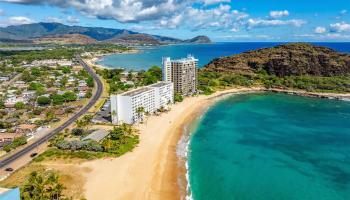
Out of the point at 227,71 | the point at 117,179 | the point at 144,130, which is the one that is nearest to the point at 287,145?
the point at 144,130

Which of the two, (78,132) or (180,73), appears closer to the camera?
(78,132)

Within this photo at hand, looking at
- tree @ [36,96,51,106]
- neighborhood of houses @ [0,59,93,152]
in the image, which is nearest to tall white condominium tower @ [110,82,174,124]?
neighborhood of houses @ [0,59,93,152]

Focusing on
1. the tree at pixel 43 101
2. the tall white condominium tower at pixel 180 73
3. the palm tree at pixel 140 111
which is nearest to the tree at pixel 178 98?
the tall white condominium tower at pixel 180 73

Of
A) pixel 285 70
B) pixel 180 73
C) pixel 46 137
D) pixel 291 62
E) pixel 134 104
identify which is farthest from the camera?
pixel 291 62

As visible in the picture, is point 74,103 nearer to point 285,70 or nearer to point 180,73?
point 180,73

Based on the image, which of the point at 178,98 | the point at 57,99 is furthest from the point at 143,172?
the point at 57,99

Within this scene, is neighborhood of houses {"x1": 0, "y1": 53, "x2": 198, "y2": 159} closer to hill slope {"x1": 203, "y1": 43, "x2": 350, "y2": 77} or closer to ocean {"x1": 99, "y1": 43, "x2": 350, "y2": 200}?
ocean {"x1": 99, "y1": 43, "x2": 350, "y2": 200}

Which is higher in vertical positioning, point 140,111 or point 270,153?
point 140,111
